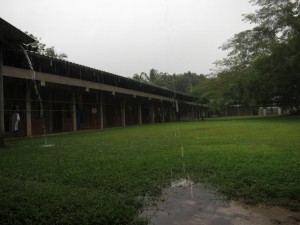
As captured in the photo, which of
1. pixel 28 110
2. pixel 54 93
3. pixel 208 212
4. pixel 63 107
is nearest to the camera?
pixel 208 212

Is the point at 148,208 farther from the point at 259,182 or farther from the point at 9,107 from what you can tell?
the point at 9,107

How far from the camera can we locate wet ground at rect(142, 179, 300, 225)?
411 centimetres

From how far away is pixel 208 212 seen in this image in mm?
4434

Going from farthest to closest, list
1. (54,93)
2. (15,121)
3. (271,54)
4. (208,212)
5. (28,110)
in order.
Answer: (271,54), (54,93), (28,110), (15,121), (208,212)

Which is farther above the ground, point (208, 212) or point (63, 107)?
point (63, 107)

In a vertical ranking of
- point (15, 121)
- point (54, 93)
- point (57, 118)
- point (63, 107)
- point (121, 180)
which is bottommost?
point (121, 180)

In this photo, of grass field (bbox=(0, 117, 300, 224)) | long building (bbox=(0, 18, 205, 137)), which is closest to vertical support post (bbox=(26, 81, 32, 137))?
long building (bbox=(0, 18, 205, 137))

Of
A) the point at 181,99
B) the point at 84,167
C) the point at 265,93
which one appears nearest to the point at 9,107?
the point at 84,167

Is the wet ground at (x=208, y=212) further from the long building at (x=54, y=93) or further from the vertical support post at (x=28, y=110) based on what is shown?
the vertical support post at (x=28, y=110)

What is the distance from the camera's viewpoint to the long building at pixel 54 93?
49.2ft

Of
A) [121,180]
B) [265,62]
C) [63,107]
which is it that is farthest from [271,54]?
[121,180]

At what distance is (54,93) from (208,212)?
57.7ft

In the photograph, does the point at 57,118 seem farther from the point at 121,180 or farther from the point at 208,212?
the point at 208,212

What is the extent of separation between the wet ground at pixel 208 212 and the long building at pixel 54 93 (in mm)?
8837
